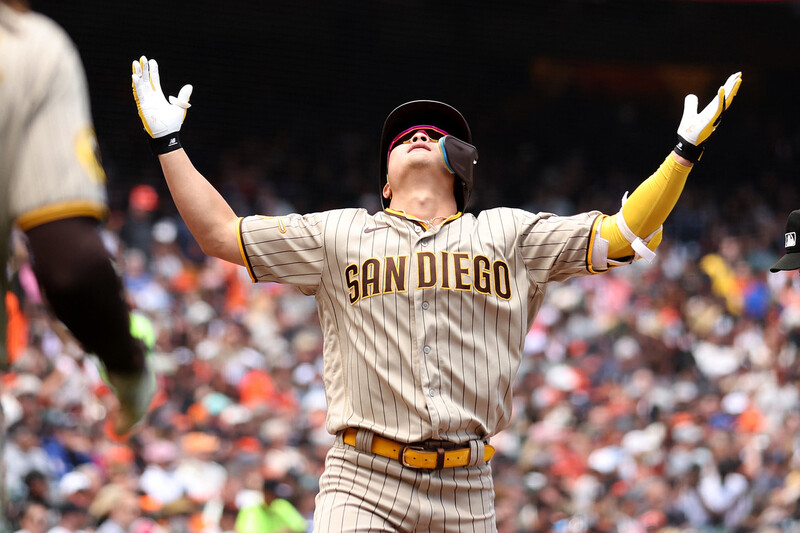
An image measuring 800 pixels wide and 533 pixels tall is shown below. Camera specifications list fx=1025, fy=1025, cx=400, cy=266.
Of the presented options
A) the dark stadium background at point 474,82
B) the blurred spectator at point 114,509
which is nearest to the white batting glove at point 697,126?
the blurred spectator at point 114,509

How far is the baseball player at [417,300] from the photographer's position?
269cm

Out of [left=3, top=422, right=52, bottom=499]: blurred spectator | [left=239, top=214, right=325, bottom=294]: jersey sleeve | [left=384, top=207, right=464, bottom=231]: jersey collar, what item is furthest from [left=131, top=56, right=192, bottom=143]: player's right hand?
[left=3, top=422, right=52, bottom=499]: blurred spectator

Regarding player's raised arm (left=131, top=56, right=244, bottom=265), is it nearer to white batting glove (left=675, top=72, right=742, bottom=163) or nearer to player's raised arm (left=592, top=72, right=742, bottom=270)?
player's raised arm (left=592, top=72, right=742, bottom=270)

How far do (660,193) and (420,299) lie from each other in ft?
2.32

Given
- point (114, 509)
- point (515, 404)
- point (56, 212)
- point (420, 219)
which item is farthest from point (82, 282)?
point (515, 404)

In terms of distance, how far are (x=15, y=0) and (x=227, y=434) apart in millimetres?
6583

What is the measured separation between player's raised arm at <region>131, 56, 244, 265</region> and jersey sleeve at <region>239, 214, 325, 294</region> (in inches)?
1.6

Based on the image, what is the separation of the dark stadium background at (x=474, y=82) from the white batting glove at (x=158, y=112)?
332 inches

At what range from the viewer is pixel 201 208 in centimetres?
284

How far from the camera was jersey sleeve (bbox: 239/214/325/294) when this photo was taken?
2885 mm

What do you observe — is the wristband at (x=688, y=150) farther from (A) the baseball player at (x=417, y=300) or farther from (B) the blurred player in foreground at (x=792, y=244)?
(B) the blurred player in foreground at (x=792, y=244)

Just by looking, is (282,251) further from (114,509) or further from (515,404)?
(515,404)

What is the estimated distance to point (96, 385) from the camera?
7629mm

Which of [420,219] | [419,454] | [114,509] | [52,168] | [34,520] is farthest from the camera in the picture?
[114,509]
